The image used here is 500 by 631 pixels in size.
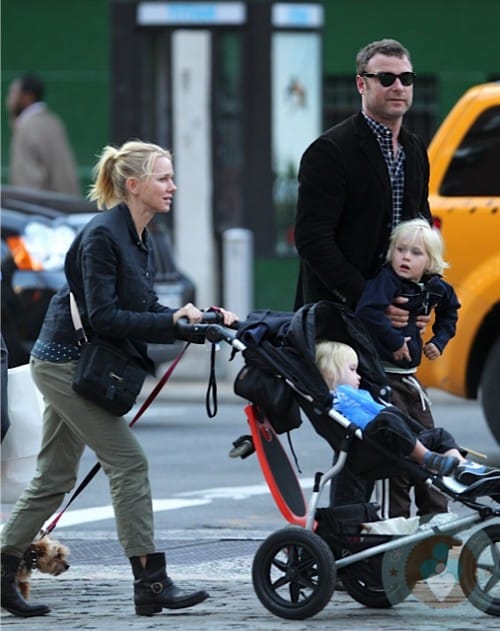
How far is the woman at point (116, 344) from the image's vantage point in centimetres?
652

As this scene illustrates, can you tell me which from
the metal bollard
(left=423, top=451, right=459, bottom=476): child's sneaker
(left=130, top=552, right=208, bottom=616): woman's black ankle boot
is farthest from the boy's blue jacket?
the metal bollard

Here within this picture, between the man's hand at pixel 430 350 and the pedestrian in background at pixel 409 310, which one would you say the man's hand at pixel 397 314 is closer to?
the pedestrian in background at pixel 409 310

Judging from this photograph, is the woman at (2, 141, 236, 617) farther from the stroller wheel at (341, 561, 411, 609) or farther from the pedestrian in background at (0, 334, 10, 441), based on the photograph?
the stroller wheel at (341, 561, 411, 609)

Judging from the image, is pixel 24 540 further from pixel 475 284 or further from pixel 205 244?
pixel 205 244

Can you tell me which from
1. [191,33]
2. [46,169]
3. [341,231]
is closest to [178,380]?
[46,169]

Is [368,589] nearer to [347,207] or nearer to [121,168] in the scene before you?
[347,207]

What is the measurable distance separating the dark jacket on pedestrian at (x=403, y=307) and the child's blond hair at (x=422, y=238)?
0.16 feet

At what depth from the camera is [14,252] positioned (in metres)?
12.6

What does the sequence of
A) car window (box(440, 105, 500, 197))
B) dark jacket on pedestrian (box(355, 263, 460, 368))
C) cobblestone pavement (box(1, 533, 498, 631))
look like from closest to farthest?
cobblestone pavement (box(1, 533, 498, 631)) → dark jacket on pedestrian (box(355, 263, 460, 368)) → car window (box(440, 105, 500, 197))

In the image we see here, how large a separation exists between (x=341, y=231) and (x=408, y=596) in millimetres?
1311

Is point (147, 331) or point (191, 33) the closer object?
point (147, 331)

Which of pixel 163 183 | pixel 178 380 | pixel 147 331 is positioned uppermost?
pixel 163 183

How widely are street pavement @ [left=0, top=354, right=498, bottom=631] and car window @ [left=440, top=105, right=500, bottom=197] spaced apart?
2.87 m

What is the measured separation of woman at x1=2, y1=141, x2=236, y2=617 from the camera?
652 cm
